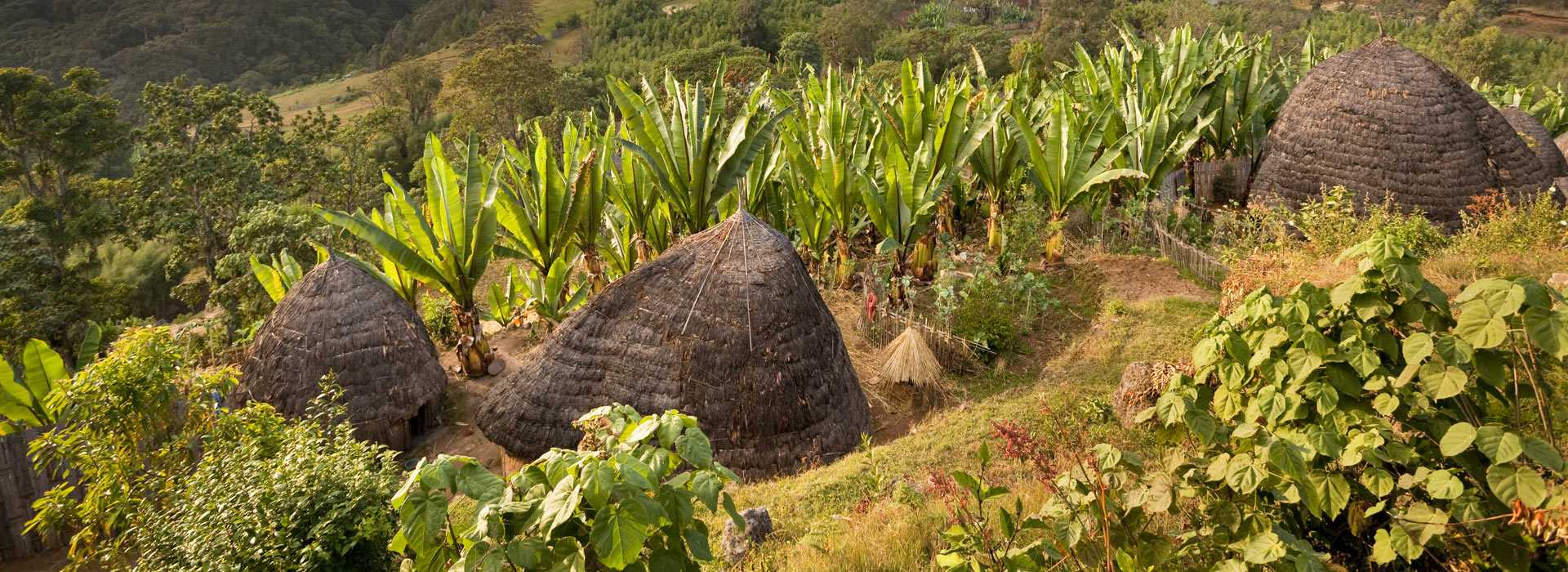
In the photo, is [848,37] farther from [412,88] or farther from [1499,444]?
[1499,444]

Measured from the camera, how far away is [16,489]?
5383mm

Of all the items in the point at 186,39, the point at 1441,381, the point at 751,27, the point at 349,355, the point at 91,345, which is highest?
the point at 186,39

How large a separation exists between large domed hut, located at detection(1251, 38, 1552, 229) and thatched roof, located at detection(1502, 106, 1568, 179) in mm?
1291

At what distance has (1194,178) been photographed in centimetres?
957

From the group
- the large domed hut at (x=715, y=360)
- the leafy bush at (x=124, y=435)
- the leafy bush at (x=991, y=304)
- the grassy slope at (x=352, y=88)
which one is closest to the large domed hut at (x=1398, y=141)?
the leafy bush at (x=991, y=304)

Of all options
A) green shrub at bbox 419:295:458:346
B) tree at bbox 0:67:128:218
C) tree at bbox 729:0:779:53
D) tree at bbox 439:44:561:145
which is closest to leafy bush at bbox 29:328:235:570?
green shrub at bbox 419:295:458:346

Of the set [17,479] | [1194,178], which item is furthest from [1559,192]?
[17,479]

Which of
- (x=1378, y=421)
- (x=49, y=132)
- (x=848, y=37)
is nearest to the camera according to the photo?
(x=1378, y=421)

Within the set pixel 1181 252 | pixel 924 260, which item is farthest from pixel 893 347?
pixel 1181 252

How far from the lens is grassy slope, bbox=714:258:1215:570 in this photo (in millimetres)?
3822

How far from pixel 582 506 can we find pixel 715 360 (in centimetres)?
307

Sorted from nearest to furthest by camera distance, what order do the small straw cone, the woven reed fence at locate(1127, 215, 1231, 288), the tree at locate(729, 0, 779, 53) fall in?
1. the small straw cone
2. the woven reed fence at locate(1127, 215, 1231, 288)
3. the tree at locate(729, 0, 779, 53)

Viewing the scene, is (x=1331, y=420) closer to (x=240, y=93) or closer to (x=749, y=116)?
(x=749, y=116)

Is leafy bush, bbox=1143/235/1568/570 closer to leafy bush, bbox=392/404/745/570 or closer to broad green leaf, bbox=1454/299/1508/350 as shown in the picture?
broad green leaf, bbox=1454/299/1508/350
